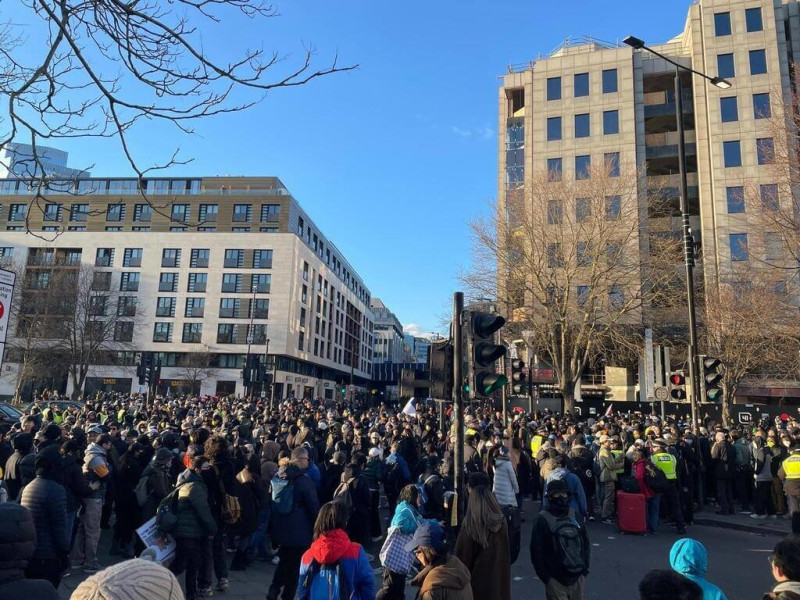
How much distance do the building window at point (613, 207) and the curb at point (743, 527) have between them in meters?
17.5

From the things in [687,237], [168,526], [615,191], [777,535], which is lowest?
[777,535]

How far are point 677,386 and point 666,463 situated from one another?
2.46m

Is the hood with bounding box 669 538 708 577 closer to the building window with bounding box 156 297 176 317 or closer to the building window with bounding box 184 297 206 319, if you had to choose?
the building window with bounding box 184 297 206 319

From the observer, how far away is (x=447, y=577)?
3533mm

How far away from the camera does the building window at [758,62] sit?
38.6 meters

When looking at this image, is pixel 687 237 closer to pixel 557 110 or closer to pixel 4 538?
pixel 4 538

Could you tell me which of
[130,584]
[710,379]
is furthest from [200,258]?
[130,584]

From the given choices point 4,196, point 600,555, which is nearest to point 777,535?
point 600,555

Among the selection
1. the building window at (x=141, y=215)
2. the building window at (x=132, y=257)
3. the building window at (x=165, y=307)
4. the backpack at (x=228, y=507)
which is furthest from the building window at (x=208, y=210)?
the backpack at (x=228, y=507)

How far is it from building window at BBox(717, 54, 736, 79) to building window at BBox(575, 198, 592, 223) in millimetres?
21711

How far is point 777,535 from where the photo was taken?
34.2ft

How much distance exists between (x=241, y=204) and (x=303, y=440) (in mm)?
56080

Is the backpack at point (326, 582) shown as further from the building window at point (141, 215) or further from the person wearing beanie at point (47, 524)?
the building window at point (141, 215)

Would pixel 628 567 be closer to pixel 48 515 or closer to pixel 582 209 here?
pixel 48 515
